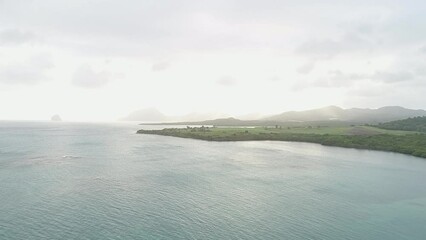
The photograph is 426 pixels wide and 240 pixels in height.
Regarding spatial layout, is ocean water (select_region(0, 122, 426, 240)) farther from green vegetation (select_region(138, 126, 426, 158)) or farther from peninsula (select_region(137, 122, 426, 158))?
green vegetation (select_region(138, 126, 426, 158))

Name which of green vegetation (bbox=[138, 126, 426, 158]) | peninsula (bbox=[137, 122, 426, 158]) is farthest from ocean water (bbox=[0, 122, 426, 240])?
green vegetation (bbox=[138, 126, 426, 158])

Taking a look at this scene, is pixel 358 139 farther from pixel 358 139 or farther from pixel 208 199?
pixel 208 199

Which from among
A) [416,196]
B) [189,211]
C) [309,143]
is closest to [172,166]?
[189,211]

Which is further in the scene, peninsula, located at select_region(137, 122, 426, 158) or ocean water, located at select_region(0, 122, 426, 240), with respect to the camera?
peninsula, located at select_region(137, 122, 426, 158)

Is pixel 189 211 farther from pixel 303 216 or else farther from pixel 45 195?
pixel 45 195

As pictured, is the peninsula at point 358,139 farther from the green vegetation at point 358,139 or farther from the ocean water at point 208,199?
the ocean water at point 208,199

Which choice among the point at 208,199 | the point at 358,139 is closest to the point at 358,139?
the point at 358,139

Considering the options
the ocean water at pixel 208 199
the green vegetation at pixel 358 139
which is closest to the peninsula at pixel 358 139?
the green vegetation at pixel 358 139

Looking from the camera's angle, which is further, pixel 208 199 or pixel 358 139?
pixel 358 139
